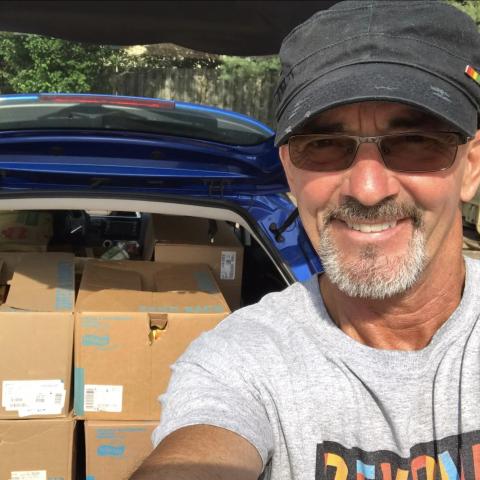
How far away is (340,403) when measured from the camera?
1.12 m

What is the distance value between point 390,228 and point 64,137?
4.30 feet

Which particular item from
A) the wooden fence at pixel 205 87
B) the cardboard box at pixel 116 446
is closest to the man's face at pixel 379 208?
the cardboard box at pixel 116 446

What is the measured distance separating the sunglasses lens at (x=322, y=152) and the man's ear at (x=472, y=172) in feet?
0.88

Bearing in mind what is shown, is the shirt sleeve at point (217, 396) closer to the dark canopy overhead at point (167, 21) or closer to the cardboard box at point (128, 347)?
the cardboard box at point (128, 347)

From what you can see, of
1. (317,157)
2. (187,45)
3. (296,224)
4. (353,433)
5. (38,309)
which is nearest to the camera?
(353,433)

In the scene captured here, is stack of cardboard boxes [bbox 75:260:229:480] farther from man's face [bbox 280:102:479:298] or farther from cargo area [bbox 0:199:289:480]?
man's face [bbox 280:102:479:298]

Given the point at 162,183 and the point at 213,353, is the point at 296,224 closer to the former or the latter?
the point at 162,183

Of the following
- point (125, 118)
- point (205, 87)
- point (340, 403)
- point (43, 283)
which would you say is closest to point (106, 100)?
point (125, 118)

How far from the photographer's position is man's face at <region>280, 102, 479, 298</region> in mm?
1162

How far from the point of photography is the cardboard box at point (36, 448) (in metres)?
2.06

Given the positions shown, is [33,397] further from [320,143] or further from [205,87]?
[205,87]

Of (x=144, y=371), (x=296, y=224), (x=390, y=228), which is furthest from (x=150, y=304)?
(x=390, y=228)

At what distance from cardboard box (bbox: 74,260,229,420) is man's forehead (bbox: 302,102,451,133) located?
42.1 inches

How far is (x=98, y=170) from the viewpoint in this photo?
2.11 metres
